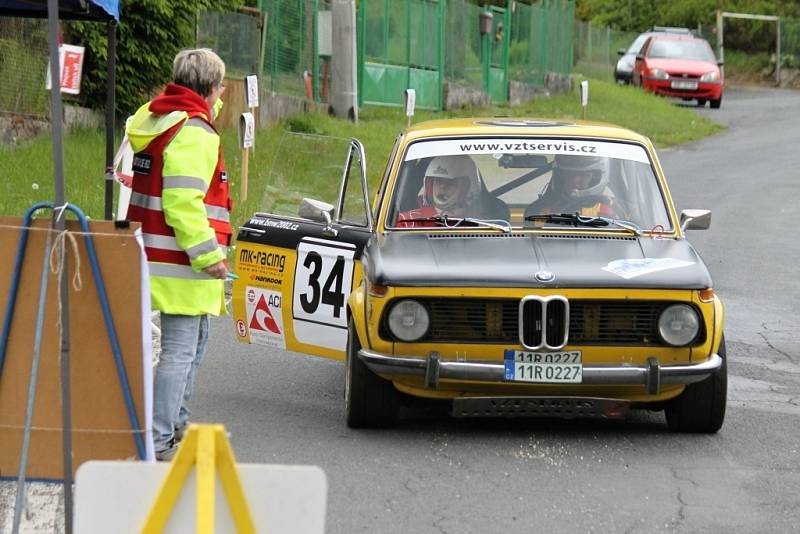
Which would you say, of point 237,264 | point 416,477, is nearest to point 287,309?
point 237,264

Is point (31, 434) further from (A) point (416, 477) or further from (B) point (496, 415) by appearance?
(B) point (496, 415)

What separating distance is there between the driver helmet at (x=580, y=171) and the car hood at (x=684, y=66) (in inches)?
1250

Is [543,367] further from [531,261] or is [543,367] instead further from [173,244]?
[173,244]

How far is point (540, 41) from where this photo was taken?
3978cm

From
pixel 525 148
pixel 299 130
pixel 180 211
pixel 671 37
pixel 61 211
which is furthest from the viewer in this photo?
pixel 671 37

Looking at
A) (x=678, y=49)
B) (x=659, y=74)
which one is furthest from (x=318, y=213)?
(x=678, y=49)

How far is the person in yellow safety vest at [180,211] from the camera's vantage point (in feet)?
22.9

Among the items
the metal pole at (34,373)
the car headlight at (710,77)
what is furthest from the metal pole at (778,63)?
the metal pole at (34,373)

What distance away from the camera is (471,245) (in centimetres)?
844

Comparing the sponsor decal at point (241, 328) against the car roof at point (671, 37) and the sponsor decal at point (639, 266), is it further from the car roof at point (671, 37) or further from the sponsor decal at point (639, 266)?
the car roof at point (671, 37)

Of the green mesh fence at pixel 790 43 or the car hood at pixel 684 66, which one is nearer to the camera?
the car hood at pixel 684 66

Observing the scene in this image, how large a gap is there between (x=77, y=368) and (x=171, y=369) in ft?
3.69

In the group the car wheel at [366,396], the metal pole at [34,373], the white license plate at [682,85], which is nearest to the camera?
the metal pole at [34,373]

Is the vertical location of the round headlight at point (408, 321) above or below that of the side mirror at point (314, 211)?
below
